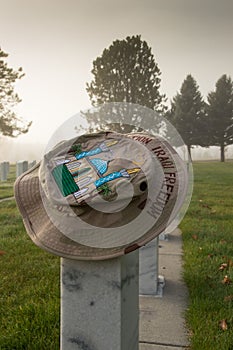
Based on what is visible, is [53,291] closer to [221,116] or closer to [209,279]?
[209,279]

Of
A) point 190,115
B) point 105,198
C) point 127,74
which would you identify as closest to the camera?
point 105,198

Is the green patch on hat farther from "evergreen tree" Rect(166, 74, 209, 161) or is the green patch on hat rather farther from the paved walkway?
"evergreen tree" Rect(166, 74, 209, 161)

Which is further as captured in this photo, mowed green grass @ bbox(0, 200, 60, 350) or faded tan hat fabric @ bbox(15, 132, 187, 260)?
mowed green grass @ bbox(0, 200, 60, 350)

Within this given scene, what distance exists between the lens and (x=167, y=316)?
2.80 m

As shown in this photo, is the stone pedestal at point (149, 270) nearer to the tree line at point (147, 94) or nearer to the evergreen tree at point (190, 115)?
the tree line at point (147, 94)

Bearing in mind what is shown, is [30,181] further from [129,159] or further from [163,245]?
[163,245]

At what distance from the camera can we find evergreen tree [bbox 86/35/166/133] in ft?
81.1

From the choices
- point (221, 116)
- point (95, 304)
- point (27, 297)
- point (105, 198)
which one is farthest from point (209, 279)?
point (221, 116)

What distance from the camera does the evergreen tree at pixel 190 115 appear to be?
38.3 meters

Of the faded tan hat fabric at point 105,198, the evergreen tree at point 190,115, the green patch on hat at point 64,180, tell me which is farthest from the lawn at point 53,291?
the evergreen tree at point 190,115

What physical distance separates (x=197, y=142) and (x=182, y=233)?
34551 millimetres

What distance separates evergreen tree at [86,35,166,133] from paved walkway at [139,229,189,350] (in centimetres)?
2076

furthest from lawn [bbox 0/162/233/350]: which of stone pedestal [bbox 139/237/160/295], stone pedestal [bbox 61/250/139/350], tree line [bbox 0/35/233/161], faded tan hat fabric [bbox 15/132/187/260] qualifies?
tree line [bbox 0/35/233/161]

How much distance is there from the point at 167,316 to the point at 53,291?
92cm
